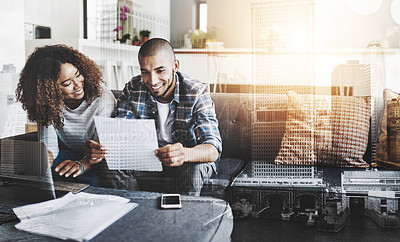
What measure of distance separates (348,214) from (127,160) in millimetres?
1053

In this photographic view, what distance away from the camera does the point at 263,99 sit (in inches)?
68.2

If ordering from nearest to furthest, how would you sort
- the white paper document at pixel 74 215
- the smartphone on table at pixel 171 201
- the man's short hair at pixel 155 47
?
the white paper document at pixel 74 215, the smartphone on table at pixel 171 201, the man's short hair at pixel 155 47

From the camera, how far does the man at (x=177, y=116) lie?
69.3 inches

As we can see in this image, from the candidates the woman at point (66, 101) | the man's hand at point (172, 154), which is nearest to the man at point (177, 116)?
the man's hand at point (172, 154)

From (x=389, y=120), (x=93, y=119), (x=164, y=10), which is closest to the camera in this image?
(x=389, y=120)

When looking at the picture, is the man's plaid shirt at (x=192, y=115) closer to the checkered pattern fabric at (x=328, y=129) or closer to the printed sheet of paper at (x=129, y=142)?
the printed sheet of paper at (x=129, y=142)

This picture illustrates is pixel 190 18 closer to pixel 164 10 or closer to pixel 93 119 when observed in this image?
pixel 164 10

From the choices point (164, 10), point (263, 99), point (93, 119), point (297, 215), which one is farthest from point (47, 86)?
point (297, 215)

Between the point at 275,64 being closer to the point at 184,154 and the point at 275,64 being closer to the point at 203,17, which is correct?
the point at 203,17

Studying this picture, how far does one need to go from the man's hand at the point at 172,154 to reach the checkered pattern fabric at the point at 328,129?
0.47 metres

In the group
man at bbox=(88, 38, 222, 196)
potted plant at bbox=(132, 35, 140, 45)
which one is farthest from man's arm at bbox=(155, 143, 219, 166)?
potted plant at bbox=(132, 35, 140, 45)

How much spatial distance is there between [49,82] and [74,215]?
0.71 metres

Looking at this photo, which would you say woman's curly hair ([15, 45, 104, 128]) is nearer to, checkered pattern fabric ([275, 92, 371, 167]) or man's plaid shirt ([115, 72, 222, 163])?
man's plaid shirt ([115, 72, 222, 163])

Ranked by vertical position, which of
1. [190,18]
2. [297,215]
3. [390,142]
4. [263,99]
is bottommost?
[297,215]
